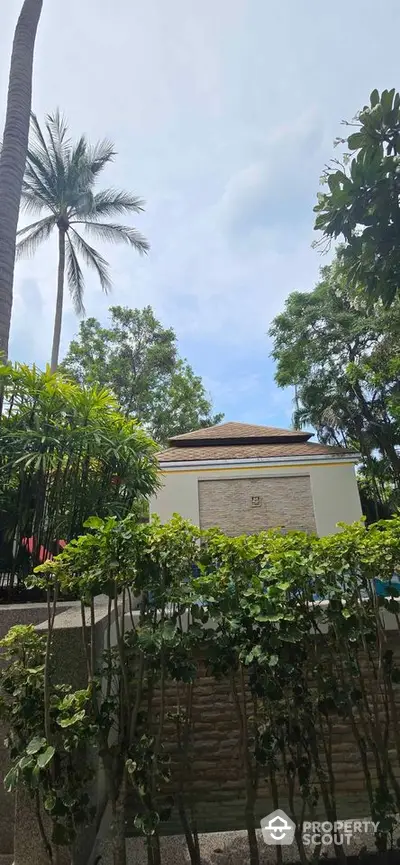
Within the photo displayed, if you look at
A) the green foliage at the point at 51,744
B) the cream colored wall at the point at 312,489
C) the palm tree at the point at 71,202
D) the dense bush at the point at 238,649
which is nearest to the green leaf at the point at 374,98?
the dense bush at the point at 238,649


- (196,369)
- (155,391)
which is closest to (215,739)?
(155,391)

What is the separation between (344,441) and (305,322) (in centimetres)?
464

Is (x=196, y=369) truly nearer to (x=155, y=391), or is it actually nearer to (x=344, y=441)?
(x=155, y=391)

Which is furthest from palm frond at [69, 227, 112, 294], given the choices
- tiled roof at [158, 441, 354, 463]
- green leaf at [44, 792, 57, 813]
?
green leaf at [44, 792, 57, 813]

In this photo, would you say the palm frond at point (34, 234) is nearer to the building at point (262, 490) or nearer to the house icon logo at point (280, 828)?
the building at point (262, 490)

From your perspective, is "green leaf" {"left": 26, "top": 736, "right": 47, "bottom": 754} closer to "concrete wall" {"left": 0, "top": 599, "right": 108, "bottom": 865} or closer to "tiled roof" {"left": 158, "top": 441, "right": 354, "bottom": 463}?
"concrete wall" {"left": 0, "top": 599, "right": 108, "bottom": 865}

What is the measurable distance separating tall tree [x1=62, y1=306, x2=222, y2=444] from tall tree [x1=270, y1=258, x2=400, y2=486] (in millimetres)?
4961

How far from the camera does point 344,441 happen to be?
14.8 meters

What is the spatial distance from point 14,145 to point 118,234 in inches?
383

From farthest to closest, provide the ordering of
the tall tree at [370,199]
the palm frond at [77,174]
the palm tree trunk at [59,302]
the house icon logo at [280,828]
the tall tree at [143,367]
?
the tall tree at [143,367] → the palm frond at [77,174] → the palm tree trunk at [59,302] → the tall tree at [370,199] → the house icon logo at [280,828]

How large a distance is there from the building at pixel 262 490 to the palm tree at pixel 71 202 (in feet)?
25.0

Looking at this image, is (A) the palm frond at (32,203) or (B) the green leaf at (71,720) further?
(A) the palm frond at (32,203)

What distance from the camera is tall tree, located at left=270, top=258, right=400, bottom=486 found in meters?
13.1

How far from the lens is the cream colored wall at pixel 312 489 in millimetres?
9523
